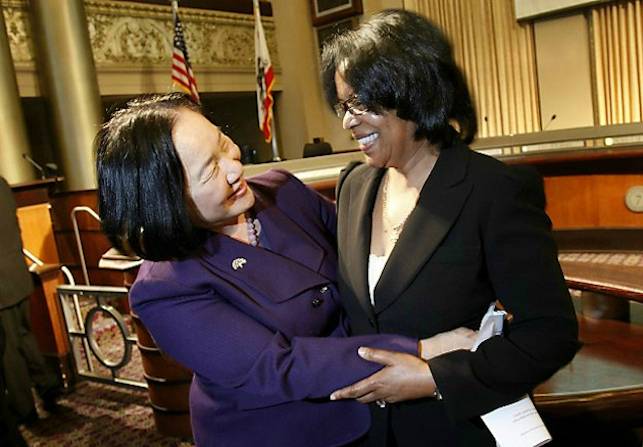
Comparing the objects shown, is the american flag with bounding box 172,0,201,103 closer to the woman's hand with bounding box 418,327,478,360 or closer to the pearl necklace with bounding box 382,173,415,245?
the pearl necklace with bounding box 382,173,415,245

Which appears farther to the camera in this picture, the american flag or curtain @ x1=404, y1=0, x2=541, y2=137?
curtain @ x1=404, y1=0, x2=541, y2=137

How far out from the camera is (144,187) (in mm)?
1110

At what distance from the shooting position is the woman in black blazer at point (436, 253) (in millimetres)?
1010

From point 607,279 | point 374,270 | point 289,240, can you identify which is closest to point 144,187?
point 289,240

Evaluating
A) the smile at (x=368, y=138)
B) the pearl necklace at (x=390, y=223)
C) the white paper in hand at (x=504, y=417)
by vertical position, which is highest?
the smile at (x=368, y=138)

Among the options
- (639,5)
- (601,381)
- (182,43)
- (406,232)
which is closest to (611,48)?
(639,5)

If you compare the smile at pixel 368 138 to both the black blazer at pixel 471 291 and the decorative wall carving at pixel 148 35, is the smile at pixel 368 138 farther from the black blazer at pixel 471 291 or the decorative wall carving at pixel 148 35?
the decorative wall carving at pixel 148 35

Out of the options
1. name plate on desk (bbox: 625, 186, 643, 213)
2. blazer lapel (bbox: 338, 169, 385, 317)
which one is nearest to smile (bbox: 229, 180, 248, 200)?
blazer lapel (bbox: 338, 169, 385, 317)

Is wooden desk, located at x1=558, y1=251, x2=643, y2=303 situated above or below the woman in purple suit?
below

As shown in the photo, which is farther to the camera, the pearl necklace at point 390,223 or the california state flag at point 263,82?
the california state flag at point 263,82

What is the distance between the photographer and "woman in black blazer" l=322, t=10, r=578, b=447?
3.31 feet

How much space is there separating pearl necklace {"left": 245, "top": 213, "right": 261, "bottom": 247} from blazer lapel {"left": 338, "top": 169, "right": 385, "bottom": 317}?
7.7 inches

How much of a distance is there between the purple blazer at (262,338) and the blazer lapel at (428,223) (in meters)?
0.11

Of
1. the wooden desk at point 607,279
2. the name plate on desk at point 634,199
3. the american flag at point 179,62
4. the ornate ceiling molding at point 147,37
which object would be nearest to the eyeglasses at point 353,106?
the wooden desk at point 607,279
